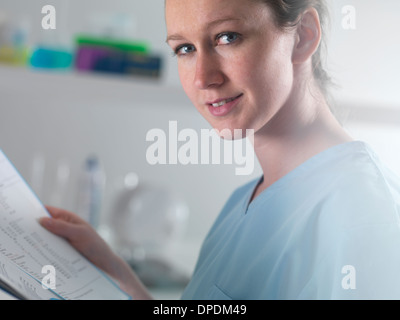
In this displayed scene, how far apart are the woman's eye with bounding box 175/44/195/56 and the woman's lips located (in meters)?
0.05

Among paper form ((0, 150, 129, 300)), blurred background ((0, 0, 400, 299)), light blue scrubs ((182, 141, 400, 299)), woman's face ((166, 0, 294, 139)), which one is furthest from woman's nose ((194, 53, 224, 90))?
blurred background ((0, 0, 400, 299))

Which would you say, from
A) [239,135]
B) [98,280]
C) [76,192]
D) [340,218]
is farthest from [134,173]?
[340,218]

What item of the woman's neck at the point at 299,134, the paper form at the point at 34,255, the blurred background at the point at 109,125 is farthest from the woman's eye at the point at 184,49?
the blurred background at the point at 109,125

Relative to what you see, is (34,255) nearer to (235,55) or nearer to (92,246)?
(92,246)

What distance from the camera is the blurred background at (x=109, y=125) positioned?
121 cm

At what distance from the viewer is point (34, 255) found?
48 cm

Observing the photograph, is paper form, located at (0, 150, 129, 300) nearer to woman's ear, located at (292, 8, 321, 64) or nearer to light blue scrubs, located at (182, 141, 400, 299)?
light blue scrubs, located at (182, 141, 400, 299)

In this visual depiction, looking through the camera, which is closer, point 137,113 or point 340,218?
point 340,218

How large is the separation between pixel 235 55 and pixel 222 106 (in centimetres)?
5

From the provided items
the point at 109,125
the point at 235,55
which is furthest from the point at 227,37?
the point at 109,125

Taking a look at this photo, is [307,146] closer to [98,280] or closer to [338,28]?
[338,28]

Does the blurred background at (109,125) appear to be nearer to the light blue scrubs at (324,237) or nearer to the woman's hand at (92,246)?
the woman's hand at (92,246)

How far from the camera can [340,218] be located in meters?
0.40
